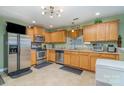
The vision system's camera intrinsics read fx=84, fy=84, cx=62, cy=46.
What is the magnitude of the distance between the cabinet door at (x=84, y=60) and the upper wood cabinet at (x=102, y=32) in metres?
0.81

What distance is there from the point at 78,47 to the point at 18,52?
10.4 feet

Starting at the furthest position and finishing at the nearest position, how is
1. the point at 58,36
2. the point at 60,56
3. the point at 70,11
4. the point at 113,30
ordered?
the point at 58,36 → the point at 60,56 → the point at 113,30 → the point at 70,11

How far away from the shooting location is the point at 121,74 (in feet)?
4.50

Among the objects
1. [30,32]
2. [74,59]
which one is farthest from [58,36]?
[74,59]

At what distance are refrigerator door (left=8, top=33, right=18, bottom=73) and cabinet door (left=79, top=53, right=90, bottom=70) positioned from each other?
9.67ft

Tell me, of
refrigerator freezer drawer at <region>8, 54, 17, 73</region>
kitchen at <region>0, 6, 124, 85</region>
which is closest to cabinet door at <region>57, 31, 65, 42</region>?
kitchen at <region>0, 6, 124, 85</region>

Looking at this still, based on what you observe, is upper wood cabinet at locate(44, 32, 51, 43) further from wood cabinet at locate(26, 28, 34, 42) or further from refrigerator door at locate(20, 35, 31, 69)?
refrigerator door at locate(20, 35, 31, 69)

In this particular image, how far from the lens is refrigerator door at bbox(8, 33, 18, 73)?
3.43m

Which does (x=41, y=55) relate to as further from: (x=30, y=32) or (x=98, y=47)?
(x=98, y=47)

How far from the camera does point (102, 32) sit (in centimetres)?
361

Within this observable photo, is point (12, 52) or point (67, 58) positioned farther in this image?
point (67, 58)

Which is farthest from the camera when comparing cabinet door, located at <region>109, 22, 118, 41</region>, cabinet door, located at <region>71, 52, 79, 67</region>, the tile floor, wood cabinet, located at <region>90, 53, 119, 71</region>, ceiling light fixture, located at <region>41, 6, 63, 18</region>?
cabinet door, located at <region>71, 52, 79, 67</region>
